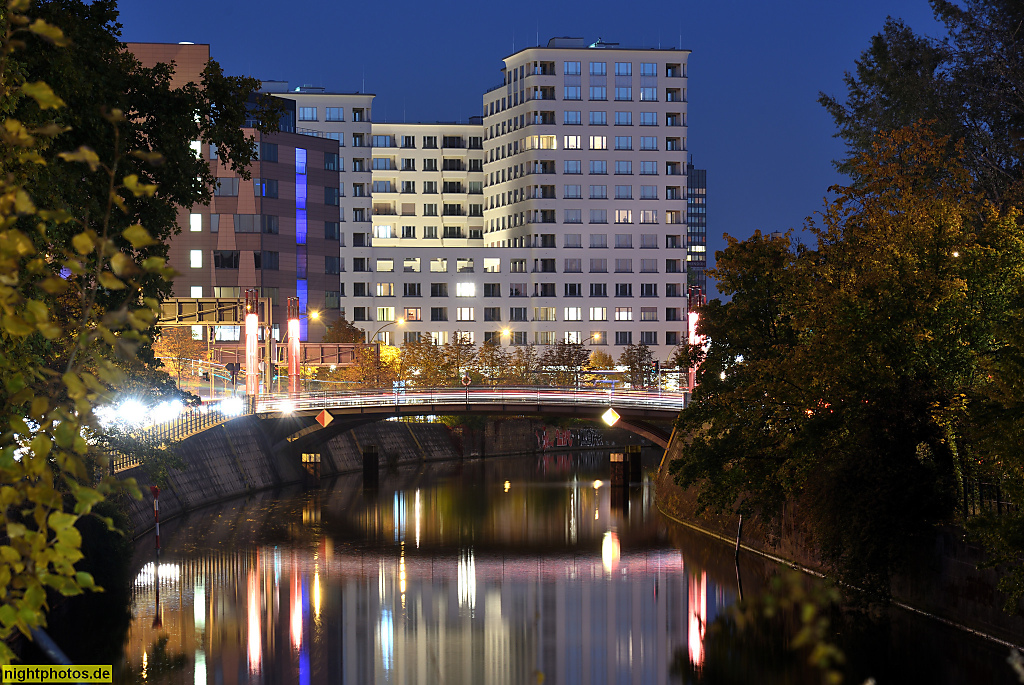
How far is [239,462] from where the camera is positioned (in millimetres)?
71688

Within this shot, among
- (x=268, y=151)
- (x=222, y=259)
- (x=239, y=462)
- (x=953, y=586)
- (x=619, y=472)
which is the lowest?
(x=619, y=472)

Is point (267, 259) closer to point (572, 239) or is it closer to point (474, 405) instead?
point (572, 239)

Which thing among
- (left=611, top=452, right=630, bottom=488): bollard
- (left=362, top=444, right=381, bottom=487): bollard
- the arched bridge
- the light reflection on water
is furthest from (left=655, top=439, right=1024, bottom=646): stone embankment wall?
(left=362, top=444, right=381, bottom=487): bollard

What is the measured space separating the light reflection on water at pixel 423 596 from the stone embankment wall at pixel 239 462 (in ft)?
7.22

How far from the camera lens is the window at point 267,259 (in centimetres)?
12094

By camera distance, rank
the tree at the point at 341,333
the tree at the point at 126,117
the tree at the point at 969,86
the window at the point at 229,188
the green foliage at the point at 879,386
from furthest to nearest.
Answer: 1. the tree at the point at 341,333
2. the window at the point at 229,188
3. the tree at the point at 969,86
4. the green foliage at the point at 879,386
5. the tree at the point at 126,117

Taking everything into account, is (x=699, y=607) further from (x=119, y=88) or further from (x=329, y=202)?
(x=329, y=202)

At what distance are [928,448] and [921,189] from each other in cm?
1352

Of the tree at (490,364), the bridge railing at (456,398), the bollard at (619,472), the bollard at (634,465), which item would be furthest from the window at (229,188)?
the bollard at (619,472)

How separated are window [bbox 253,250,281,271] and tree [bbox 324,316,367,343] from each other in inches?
394

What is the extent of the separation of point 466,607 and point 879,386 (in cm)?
1550

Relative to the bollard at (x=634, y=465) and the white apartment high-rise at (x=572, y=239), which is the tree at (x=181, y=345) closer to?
the bollard at (x=634, y=465)

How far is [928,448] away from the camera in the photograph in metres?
36.0

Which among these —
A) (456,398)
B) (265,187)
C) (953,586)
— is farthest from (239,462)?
(265,187)
